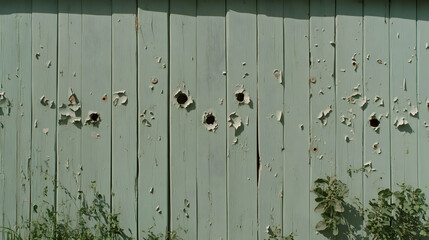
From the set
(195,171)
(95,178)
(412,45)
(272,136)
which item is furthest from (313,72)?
(95,178)

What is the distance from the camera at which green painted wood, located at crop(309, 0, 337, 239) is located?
6.88 ft

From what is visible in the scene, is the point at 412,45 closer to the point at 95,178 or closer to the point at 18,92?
the point at 95,178

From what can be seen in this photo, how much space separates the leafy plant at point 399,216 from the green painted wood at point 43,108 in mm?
1815

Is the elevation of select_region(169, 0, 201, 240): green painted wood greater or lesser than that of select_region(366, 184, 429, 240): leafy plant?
greater

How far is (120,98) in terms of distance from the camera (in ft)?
6.77

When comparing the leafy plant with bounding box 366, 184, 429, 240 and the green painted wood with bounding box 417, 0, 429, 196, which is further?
the green painted wood with bounding box 417, 0, 429, 196

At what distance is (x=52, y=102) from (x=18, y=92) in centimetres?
20

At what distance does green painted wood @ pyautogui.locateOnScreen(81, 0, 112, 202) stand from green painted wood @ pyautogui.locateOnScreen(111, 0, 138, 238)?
Answer: 0.03m

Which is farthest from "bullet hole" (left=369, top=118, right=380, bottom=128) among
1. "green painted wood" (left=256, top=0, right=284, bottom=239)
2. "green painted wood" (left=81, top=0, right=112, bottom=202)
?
"green painted wood" (left=81, top=0, right=112, bottom=202)

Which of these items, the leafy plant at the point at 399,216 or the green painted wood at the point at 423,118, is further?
the green painted wood at the point at 423,118

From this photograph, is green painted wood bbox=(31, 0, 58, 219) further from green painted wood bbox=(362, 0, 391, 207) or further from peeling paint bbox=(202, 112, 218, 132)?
green painted wood bbox=(362, 0, 391, 207)

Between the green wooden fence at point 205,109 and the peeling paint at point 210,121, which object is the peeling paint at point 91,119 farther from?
the peeling paint at point 210,121

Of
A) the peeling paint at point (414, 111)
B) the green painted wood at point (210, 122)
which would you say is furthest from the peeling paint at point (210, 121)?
the peeling paint at point (414, 111)

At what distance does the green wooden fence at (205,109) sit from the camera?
2.06 metres
